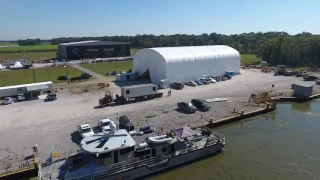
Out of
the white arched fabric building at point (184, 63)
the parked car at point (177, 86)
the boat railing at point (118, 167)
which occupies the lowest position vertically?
the boat railing at point (118, 167)

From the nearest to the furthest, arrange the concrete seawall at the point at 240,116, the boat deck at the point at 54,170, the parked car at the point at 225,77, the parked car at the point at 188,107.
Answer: the boat deck at the point at 54,170 → the concrete seawall at the point at 240,116 → the parked car at the point at 188,107 → the parked car at the point at 225,77

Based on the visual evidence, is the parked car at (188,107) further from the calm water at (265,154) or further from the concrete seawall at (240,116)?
the calm water at (265,154)

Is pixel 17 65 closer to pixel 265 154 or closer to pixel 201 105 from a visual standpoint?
pixel 201 105

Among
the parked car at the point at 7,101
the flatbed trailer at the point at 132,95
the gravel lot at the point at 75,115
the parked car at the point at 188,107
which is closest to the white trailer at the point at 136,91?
A: the flatbed trailer at the point at 132,95

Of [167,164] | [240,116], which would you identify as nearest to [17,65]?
[240,116]

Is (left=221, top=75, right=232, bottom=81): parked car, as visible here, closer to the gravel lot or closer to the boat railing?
the gravel lot

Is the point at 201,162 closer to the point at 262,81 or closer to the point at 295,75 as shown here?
the point at 262,81

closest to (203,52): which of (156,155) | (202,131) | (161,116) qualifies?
(161,116)
